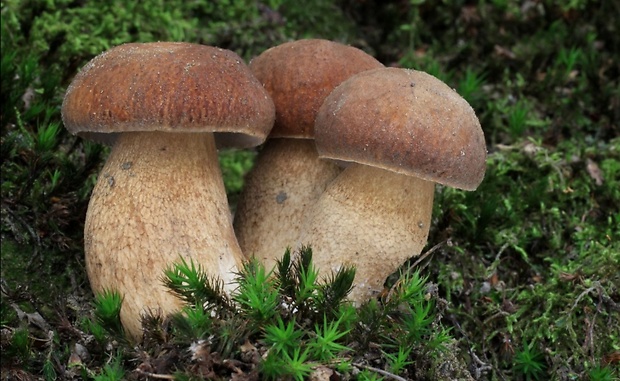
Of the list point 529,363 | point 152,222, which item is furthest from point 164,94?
point 529,363

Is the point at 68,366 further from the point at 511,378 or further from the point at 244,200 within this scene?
the point at 511,378

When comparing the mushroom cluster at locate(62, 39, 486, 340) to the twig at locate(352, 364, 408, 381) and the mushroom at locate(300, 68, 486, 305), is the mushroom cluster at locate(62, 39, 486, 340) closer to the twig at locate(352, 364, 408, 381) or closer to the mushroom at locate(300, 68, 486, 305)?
the mushroom at locate(300, 68, 486, 305)

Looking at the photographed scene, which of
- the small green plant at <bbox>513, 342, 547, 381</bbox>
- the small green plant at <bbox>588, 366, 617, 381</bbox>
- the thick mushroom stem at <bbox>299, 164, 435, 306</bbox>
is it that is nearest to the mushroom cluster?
the thick mushroom stem at <bbox>299, 164, 435, 306</bbox>

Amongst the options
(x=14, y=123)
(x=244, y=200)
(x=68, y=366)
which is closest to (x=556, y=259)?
(x=244, y=200)

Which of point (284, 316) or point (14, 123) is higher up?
point (14, 123)

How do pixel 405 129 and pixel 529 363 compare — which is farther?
pixel 529 363

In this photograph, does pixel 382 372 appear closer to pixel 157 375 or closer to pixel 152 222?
pixel 157 375

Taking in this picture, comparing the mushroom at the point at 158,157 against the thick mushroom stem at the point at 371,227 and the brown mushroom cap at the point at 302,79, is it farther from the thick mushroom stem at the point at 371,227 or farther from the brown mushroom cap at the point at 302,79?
the thick mushroom stem at the point at 371,227
